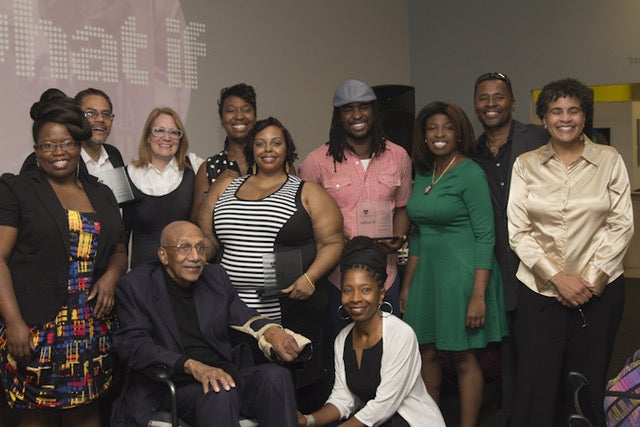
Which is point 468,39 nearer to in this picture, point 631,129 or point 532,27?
point 532,27

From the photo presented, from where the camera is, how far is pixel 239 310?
121 inches

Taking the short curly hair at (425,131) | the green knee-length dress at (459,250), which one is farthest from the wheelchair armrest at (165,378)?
the short curly hair at (425,131)

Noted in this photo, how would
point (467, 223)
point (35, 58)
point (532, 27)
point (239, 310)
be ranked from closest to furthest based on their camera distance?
point (239, 310), point (467, 223), point (35, 58), point (532, 27)

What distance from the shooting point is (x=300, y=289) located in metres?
3.21

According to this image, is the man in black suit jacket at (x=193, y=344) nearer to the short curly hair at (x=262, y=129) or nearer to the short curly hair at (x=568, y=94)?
the short curly hair at (x=262, y=129)

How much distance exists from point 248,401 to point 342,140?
4.89 feet

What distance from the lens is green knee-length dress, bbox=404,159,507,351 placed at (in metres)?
3.49

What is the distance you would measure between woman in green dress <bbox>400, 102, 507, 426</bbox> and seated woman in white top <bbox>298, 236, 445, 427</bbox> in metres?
0.55

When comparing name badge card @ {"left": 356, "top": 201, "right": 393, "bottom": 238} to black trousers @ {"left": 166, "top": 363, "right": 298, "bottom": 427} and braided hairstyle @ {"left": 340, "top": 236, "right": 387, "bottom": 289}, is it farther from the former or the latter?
black trousers @ {"left": 166, "top": 363, "right": 298, "bottom": 427}

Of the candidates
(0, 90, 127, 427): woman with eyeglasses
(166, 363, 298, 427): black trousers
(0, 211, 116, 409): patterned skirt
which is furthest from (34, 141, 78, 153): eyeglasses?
(166, 363, 298, 427): black trousers

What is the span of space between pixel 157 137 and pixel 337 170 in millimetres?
905

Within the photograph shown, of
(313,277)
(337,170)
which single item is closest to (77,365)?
(313,277)

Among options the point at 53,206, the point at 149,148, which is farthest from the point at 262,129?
the point at 53,206

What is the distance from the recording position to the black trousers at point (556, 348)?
3.15m
